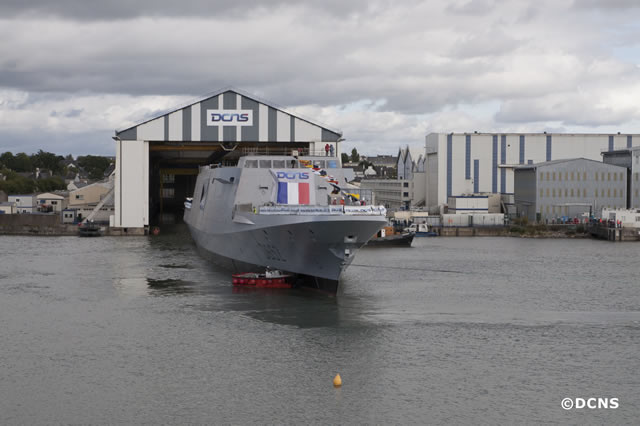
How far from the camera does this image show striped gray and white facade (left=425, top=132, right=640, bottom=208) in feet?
219

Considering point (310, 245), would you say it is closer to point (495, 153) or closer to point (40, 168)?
point (495, 153)

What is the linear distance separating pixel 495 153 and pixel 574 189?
356 inches

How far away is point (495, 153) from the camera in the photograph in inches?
2648

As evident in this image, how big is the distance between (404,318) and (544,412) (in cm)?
829

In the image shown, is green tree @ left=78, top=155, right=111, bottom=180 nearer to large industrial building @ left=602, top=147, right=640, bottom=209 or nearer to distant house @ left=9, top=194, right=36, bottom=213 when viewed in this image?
distant house @ left=9, top=194, right=36, bottom=213

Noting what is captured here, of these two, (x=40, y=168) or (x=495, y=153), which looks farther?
(x=40, y=168)

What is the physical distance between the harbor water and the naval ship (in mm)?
1339

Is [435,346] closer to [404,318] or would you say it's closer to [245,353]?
[404,318]

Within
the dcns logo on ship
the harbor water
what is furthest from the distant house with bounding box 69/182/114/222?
the dcns logo on ship

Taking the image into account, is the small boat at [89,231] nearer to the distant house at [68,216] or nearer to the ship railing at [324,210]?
the distant house at [68,216]

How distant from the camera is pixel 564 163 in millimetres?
60281

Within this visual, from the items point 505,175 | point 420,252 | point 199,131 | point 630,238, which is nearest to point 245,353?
point 420,252

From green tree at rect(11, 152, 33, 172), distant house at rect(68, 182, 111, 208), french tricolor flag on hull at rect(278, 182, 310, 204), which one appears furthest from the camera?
green tree at rect(11, 152, 33, 172)

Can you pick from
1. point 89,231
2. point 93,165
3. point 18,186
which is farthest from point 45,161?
point 89,231
